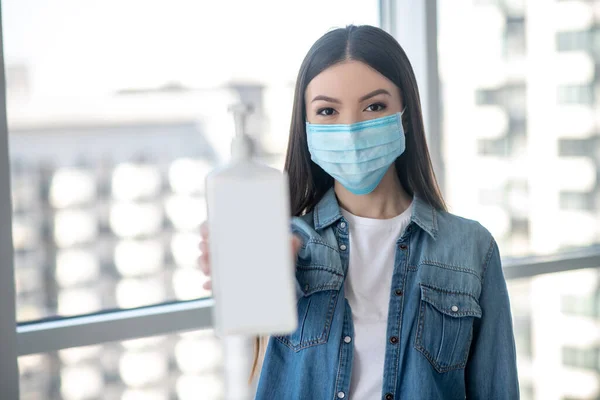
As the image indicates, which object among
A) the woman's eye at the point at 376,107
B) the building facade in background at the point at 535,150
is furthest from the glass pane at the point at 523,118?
the woman's eye at the point at 376,107

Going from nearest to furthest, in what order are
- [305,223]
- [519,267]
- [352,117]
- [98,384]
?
[352,117]
[305,223]
[98,384]
[519,267]

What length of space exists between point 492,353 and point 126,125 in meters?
0.99

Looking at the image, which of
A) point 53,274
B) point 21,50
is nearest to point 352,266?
point 53,274

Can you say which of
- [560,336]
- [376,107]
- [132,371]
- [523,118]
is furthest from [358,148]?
[560,336]

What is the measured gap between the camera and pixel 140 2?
1.58 m

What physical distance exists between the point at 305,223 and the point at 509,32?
3.85 ft

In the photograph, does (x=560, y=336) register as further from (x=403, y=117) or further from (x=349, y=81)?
(x=349, y=81)

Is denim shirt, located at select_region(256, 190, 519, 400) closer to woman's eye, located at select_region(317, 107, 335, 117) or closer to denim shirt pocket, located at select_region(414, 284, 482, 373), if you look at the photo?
denim shirt pocket, located at select_region(414, 284, 482, 373)

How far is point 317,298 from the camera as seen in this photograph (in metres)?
1.15

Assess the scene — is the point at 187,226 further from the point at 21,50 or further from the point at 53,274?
the point at 21,50

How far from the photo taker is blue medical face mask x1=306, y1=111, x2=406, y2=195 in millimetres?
1129

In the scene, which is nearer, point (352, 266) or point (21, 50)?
point (352, 266)

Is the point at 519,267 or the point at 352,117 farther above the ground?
the point at 352,117

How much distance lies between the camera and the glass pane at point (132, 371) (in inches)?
62.1
